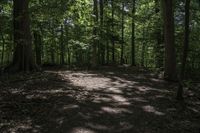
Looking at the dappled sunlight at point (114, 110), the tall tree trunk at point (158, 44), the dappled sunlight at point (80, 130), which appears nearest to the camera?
the dappled sunlight at point (80, 130)

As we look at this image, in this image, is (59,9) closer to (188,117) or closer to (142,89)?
(142,89)

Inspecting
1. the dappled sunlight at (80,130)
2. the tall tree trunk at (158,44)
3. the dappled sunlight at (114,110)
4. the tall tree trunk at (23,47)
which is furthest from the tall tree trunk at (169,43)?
the dappled sunlight at (80,130)

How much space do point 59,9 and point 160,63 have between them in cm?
1011

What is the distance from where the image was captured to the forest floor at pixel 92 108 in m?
7.68

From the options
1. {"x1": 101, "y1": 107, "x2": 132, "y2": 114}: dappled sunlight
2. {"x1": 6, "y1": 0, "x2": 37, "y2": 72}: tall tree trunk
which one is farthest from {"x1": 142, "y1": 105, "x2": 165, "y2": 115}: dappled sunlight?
{"x1": 6, "y1": 0, "x2": 37, "y2": 72}: tall tree trunk

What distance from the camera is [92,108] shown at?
30.6 feet

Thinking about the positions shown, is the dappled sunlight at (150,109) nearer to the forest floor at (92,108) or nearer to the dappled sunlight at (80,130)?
the forest floor at (92,108)

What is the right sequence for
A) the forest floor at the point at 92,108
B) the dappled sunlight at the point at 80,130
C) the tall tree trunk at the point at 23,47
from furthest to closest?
the tall tree trunk at the point at 23,47 < the forest floor at the point at 92,108 < the dappled sunlight at the point at 80,130

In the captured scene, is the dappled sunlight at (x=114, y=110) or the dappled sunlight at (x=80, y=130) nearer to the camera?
the dappled sunlight at (x=80, y=130)

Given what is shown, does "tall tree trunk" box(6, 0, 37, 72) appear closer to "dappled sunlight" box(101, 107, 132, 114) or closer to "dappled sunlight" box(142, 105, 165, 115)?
"dappled sunlight" box(101, 107, 132, 114)

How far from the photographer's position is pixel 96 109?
923 centimetres

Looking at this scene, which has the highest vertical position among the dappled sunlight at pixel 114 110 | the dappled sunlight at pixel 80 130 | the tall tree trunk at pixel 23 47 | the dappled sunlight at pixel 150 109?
the tall tree trunk at pixel 23 47

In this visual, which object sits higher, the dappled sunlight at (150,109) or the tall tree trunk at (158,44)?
the tall tree trunk at (158,44)

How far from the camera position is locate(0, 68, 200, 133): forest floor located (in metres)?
7.68
